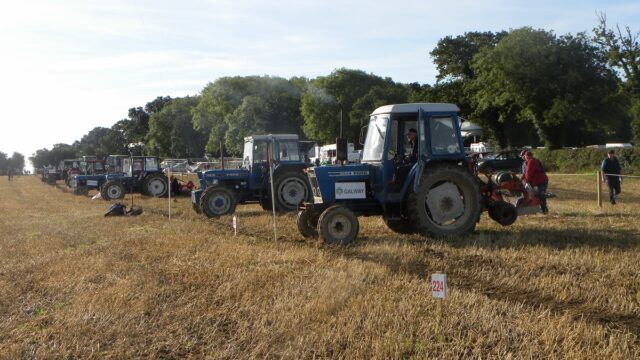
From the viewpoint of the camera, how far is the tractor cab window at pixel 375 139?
976cm

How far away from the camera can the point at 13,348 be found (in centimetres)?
474

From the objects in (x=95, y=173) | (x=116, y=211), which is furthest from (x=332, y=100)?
(x=116, y=211)

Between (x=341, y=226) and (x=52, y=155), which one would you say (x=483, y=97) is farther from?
(x=52, y=155)

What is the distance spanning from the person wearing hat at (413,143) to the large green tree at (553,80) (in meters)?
31.4

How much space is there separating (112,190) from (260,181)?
36.2 ft

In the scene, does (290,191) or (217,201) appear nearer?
(290,191)

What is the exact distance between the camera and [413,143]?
382 inches

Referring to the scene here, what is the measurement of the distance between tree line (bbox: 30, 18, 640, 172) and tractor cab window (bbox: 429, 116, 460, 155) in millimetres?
9475

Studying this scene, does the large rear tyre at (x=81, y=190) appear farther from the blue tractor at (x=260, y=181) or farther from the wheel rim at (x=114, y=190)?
the blue tractor at (x=260, y=181)

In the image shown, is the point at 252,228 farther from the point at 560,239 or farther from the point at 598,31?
the point at 598,31

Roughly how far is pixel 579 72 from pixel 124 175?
2804cm

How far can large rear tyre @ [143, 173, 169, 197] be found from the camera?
2494 cm

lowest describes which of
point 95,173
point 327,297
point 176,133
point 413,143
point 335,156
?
point 327,297

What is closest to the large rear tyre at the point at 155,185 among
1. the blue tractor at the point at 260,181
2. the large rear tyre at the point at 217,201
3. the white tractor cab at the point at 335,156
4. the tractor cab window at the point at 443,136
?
the white tractor cab at the point at 335,156
